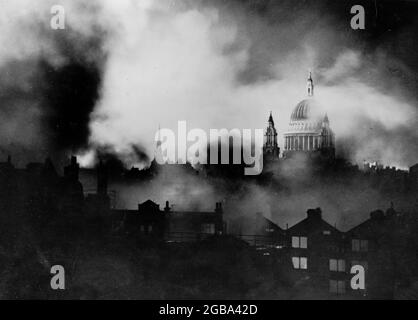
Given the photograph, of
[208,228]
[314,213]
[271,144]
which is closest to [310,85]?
[271,144]

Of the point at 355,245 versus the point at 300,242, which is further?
the point at 300,242

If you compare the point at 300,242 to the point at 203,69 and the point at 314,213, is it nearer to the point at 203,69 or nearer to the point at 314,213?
the point at 314,213

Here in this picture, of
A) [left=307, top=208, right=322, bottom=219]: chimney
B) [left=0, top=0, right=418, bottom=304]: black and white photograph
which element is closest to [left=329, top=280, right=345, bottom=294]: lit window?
[left=0, top=0, right=418, bottom=304]: black and white photograph

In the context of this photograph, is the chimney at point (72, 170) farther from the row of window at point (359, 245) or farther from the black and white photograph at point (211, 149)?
the row of window at point (359, 245)

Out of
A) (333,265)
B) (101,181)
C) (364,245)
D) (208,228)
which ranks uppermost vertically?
(101,181)

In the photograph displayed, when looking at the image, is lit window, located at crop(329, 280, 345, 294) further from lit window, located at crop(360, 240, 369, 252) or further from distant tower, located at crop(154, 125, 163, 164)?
distant tower, located at crop(154, 125, 163, 164)

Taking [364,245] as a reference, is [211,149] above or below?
above

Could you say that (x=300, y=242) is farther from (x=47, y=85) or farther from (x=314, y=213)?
(x=47, y=85)
